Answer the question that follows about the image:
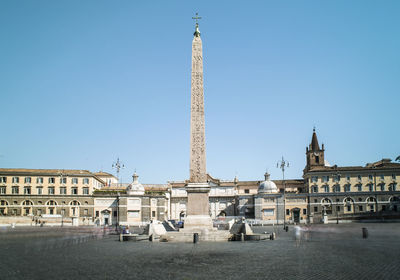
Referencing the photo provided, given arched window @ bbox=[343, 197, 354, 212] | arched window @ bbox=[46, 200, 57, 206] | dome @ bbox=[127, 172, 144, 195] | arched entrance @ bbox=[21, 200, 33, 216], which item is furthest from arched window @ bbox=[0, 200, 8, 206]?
arched window @ bbox=[343, 197, 354, 212]

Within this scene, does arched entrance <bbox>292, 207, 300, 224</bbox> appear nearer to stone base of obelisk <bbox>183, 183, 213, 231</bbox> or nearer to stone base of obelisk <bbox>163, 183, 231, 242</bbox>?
stone base of obelisk <bbox>163, 183, 231, 242</bbox>

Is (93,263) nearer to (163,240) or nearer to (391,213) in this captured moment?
(163,240)

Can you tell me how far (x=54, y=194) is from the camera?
63000 mm

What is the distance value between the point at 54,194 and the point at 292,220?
123ft

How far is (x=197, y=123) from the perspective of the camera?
26.1 meters

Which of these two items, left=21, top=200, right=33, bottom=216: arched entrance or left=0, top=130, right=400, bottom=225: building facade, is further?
left=0, top=130, right=400, bottom=225: building facade

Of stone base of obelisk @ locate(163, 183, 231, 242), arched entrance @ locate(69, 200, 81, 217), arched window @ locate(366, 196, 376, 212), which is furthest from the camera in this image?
arched entrance @ locate(69, 200, 81, 217)

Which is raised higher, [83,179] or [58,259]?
[83,179]

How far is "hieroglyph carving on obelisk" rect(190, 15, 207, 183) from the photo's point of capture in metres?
25.5

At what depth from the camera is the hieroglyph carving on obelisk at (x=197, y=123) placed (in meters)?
25.5

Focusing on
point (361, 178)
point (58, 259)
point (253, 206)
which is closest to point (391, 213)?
point (361, 178)

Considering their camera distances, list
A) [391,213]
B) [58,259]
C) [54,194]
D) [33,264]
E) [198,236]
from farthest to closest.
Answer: [54,194], [391,213], [198,236], [58,259], [33,264]

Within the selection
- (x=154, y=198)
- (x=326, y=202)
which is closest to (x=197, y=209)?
(x=154, y=198)

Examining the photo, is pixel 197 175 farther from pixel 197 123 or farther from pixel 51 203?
pixel 51 203
